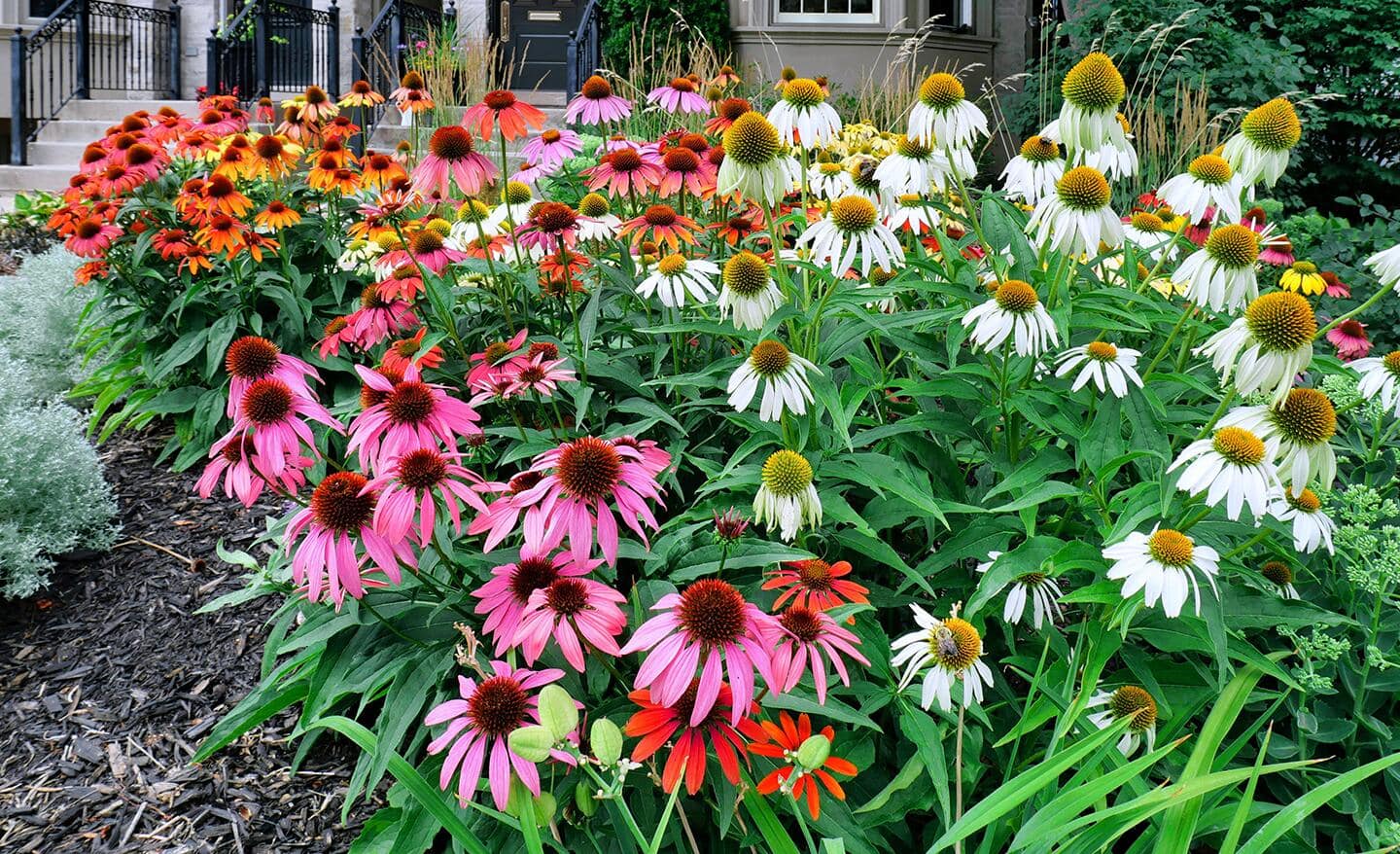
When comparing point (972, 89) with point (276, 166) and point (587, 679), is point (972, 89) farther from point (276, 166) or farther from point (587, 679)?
point (587, 679)

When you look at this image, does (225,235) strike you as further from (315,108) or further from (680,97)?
(680,97)

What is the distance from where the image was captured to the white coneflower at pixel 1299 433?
1.26 m

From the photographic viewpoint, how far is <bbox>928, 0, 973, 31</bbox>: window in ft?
36.2

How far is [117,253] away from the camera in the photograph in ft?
10.3

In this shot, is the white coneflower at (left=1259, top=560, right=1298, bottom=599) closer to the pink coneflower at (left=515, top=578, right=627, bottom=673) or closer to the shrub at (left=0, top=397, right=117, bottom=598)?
the pink coneflower at (left=515, top=578, right=627, bottom=673)

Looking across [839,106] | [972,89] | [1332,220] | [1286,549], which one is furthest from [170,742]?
[972,89]

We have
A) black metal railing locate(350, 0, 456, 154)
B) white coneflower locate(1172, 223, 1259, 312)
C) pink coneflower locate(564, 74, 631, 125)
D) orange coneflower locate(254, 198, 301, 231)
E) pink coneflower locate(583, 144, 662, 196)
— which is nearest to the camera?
white coneflower locate(1172, 223, 1259, 312)

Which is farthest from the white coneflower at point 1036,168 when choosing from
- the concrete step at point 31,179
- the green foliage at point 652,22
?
the concrete step at point 31,179

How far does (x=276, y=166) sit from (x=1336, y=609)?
3.11 meters

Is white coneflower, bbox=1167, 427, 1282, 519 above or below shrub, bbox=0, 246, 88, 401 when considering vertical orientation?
below

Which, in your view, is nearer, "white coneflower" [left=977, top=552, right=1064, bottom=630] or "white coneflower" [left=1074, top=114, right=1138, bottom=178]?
"white coneflower" [left=977, top=552, right=1064, bottom=630]

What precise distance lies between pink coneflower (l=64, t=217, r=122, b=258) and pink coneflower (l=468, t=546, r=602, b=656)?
7.53 ft

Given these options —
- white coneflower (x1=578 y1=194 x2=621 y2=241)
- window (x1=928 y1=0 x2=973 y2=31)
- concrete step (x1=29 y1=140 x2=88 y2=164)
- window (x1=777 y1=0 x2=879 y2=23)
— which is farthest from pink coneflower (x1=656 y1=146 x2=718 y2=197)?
window (x1=928 y1=0 x2=973 y2=31)

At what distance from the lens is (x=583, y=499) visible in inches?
47.5
